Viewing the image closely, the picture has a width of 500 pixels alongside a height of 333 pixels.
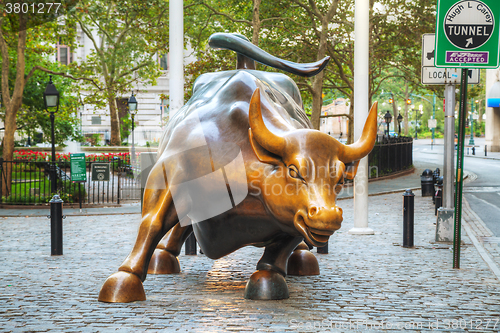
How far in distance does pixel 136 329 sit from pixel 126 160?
18.3 metres

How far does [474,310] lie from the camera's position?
488cm

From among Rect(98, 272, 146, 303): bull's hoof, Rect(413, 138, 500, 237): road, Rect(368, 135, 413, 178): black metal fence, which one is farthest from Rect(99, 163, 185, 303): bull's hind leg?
Rect(368, 135, 413, 178): black metal fence

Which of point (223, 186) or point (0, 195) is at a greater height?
point (223, 186)

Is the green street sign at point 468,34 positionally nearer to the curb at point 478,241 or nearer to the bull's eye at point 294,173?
the curb at point 478,241

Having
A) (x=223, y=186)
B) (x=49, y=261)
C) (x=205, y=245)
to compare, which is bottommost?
(x=49, y=261)

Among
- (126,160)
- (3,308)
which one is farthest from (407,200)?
(126,160)

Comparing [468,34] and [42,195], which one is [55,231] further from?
[42,195]

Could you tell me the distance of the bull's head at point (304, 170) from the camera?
13.2ft

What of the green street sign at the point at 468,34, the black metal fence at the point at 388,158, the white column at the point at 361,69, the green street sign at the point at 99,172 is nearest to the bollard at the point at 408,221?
the white column at the point at 361,69

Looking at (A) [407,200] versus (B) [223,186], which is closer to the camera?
(B) [223,186]

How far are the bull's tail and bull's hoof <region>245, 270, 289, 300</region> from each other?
2271 millimetres

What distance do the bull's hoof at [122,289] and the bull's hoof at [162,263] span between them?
1.34 metres

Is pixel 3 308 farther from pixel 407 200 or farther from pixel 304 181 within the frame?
pixel 407 200

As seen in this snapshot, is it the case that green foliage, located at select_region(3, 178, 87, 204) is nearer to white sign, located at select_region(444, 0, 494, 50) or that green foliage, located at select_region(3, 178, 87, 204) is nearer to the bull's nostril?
white sign, located at select_region(444, 0, 494, 50)
